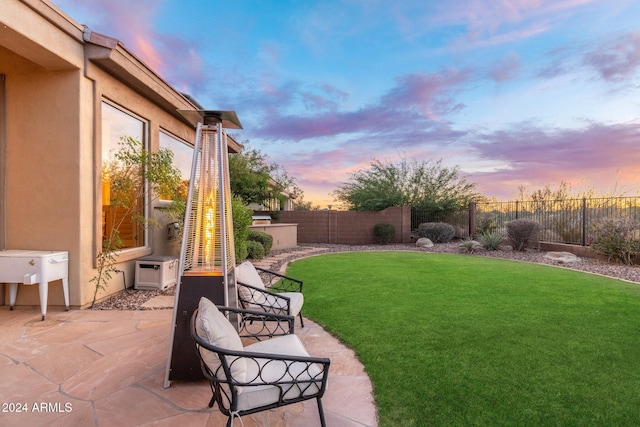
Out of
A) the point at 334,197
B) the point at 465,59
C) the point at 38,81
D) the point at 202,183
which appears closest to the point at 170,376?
the point at 202,183

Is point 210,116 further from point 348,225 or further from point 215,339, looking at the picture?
point 348,225

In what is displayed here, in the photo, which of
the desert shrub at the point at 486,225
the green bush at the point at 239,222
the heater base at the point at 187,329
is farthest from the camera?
the desert shrub at the point at 486,225

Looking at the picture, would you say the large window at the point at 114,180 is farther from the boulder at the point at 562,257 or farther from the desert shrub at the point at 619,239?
the desert shrub at the point at 619,239

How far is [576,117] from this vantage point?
31.9 ft

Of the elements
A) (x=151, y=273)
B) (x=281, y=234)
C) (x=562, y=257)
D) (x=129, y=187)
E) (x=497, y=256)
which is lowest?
(x=497, y=256)

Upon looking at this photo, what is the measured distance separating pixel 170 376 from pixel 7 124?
4.66 meters

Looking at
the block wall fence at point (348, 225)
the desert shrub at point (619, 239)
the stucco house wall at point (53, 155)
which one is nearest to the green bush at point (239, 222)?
the stucco house wall at point (53, 155)

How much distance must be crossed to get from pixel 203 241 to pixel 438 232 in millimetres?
13400

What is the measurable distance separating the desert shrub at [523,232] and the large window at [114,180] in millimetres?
11504

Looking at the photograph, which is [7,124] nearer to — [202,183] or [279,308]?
[202,183]

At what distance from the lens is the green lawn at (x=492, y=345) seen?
226 centimetres

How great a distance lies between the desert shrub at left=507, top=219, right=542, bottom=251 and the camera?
37.5 ft

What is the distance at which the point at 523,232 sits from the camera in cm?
1149

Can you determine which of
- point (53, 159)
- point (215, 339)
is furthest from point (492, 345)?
point (53, 159)
